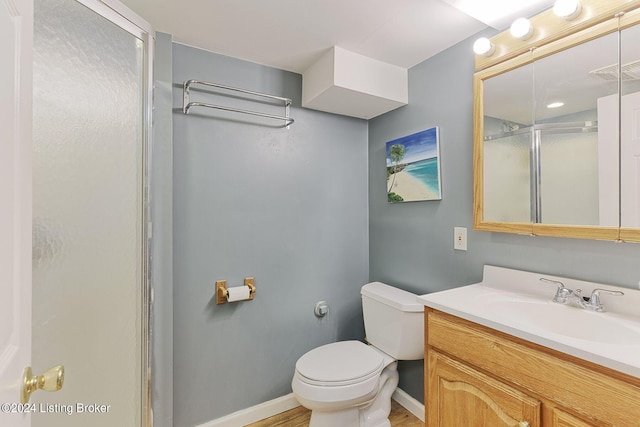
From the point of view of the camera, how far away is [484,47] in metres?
1.35

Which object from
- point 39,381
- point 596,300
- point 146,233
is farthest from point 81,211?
point 596,300

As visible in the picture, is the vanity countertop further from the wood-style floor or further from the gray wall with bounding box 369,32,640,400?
the wood-style floor

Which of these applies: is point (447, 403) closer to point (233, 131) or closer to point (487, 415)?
point (487, 415)

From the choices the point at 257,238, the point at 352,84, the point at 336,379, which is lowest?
the point at 336,379

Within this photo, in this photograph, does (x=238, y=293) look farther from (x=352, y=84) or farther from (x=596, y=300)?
(x=596, y=300)

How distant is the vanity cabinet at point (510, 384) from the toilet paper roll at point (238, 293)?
0.99 metres

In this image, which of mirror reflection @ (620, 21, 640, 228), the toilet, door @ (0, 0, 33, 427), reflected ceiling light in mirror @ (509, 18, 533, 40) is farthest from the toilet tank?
door @ (0, 0, 33, 427)

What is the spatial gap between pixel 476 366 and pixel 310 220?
1.23 m

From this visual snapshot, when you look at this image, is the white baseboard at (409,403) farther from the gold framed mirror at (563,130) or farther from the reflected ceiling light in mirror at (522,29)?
the reflected ceiling light in mirror at (522,29)

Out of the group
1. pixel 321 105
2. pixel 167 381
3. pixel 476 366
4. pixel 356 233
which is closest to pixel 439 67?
pixel 321 105

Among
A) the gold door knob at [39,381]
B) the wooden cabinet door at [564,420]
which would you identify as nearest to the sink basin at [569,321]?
the wooden cabinet door at [564,420]

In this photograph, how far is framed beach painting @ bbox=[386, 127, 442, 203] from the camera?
5.44ft

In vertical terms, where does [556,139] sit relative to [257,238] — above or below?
above

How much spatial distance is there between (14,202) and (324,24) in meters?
1.38
